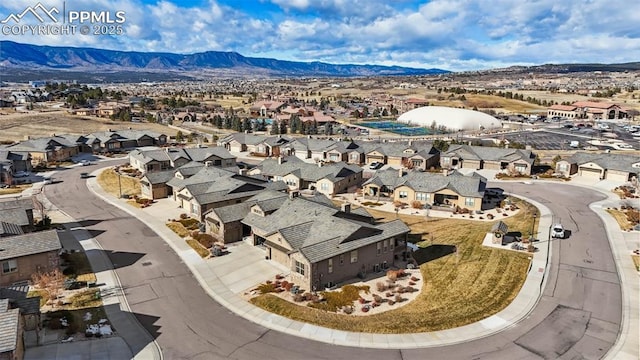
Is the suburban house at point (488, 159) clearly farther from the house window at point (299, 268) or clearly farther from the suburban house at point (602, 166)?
the house window at point (299, 268)

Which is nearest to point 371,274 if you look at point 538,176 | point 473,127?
point 538,176

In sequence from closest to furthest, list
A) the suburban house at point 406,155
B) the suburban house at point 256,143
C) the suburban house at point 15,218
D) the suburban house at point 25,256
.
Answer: the suburban house at point 25,256
the suburban house at point 15,218
the suburban house at point 406,155
the suburban house at point 256,143

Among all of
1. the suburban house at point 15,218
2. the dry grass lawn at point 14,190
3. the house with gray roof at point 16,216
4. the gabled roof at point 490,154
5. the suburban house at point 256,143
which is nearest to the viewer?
the suburban house at point 15,218

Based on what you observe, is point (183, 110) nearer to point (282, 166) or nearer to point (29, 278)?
point (282, 166)

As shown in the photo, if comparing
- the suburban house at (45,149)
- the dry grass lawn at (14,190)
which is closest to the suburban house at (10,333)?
the dry grass lawn at (14,190)

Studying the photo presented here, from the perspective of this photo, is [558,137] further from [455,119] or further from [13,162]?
[13,162]

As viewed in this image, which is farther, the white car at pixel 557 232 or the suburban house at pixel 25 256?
the white car at pixel 557 232

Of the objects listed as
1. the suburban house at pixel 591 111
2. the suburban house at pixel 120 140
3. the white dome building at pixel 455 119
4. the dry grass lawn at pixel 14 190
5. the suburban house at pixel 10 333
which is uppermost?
the suburban house at pixel 591 111
